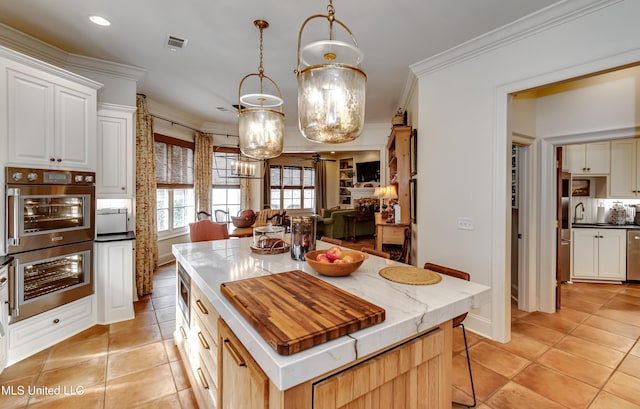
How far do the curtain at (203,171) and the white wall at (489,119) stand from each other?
4.63m

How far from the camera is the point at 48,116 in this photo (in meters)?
2.60

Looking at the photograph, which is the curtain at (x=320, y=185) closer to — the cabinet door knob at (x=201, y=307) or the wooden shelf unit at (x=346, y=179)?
the wooden shelf unit at (x=346, y=179)

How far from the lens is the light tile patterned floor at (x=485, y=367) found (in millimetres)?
1986

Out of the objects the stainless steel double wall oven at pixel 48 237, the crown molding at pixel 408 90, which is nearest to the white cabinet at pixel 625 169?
the crown molding at pixel 408 90

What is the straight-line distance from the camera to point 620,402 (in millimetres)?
1963

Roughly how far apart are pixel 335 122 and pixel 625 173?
5.52 m

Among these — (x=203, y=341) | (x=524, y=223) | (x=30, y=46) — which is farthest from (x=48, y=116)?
(x=524, y=223)

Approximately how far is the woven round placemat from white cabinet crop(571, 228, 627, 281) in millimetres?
4406

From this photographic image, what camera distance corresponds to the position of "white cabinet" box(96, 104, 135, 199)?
127 inches

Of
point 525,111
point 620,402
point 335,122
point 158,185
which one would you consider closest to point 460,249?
point 620,402

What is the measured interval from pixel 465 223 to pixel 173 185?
17.0ft

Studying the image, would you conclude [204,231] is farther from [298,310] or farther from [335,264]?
[298,310]

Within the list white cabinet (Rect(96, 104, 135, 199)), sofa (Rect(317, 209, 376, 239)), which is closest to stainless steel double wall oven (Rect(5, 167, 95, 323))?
white cabinet (Rect(96, 104, 135, 199))

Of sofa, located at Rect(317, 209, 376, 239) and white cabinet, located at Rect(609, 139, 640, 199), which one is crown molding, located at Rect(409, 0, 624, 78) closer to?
white cabinet, located at Rect(609, 139, 640, 199)
